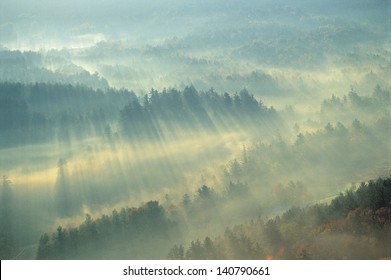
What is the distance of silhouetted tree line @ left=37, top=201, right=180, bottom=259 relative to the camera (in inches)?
1547

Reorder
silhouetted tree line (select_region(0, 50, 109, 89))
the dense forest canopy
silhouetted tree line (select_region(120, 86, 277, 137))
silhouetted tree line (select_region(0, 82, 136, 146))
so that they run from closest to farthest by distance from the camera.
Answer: the dense forest canopy
silhouetted tree line (select_region(0, 50, 109, 89))
silhouetted tree line (select_region(0, 82, 136, 146))
silhouetted tree line (select_region(120, 86, 277, 137))

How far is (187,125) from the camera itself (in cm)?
7469

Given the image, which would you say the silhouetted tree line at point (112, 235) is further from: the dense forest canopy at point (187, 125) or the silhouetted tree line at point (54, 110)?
the silhouetted tree line at point (54, 110)

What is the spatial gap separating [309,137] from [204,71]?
22650 mm

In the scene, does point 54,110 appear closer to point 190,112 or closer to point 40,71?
point 40,71

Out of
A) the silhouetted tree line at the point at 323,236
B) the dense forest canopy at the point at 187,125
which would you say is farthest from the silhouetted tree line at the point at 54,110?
the silhouetted tree line at the point at 323,236

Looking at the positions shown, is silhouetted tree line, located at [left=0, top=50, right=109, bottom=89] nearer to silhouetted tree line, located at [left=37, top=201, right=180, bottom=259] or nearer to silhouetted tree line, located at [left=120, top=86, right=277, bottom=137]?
silhouetted tree line, located at [left=120, top=86, right=277, bottom=137]

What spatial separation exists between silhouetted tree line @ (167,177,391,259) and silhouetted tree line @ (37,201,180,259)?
5467 millimetres

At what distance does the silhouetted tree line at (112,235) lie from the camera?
129ft

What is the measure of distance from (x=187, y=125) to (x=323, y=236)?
148ft

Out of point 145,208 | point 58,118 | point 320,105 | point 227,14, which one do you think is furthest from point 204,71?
point 145,208

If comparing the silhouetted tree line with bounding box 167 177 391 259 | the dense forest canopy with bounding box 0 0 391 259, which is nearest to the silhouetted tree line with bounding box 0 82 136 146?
the dense forest canopy with bounding box 0 0 391 259

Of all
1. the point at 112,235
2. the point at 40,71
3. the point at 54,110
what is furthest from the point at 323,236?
the point at 54,110
